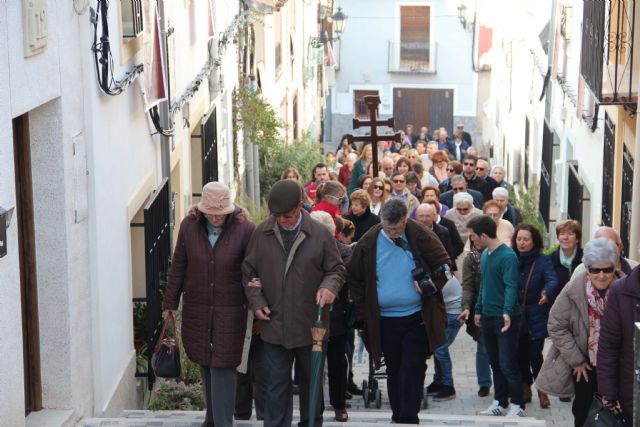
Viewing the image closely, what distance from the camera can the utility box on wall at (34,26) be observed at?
682 cm

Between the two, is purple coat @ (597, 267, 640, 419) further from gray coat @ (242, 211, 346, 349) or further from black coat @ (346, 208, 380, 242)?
black coat @ (346, 208, 380, 242)

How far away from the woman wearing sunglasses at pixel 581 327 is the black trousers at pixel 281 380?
141 centimetres

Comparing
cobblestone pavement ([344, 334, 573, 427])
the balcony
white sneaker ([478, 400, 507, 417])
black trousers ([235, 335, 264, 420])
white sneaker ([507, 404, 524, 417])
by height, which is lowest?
cobblestone pavement ([344, 334, 573, 427])

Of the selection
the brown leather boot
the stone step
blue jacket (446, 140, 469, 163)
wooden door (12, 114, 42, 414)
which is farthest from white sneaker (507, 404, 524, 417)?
blue jacket (446, 140, 469, 163)

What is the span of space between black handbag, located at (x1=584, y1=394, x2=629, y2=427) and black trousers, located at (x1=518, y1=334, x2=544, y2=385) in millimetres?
2901

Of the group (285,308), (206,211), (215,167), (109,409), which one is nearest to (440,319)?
(285,308)

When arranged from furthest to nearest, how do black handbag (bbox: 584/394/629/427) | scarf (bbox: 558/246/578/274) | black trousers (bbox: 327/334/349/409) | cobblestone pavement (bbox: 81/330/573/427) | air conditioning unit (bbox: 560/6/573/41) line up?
air conditioning unit (bbox: 560/6/573/41) → scarf (bbox: 558/246/578/274) → black trousers (bbox: 327/334/349/409) → cobblestone pavement (bbox: 81/330/573/427) → black handbag (bbox: 584/394/629/427)

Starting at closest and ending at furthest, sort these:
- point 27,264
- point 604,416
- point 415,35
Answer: point 604,416
point 27,264
point 415,35

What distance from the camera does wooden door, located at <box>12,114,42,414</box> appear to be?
299 inches

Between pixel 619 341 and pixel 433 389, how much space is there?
402cm

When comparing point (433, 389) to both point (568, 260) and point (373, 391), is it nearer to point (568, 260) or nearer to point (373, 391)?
point (373, 391)

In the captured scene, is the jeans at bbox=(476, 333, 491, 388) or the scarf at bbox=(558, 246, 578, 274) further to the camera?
the jeans at bbox=(476, 333, 491, 388)

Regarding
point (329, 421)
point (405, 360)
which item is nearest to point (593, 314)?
point (405, 360)

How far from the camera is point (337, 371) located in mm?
8742
